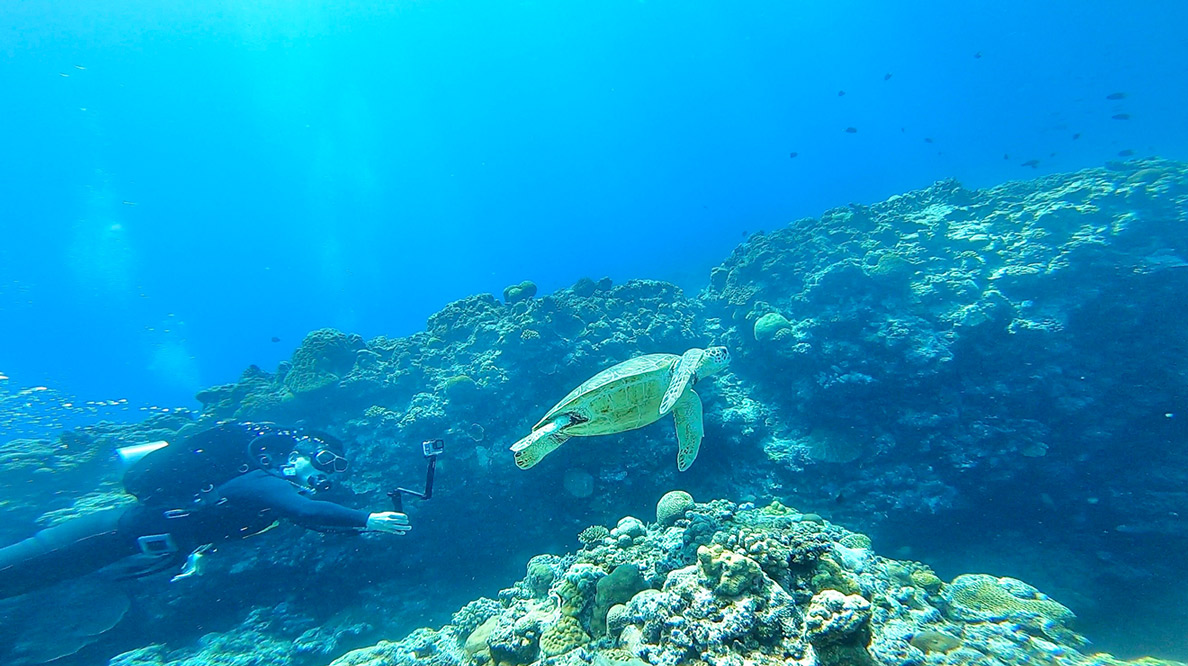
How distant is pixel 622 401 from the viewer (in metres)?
5.44

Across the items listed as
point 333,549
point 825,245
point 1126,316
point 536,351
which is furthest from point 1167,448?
point 333,549

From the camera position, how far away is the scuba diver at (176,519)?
20.4ft

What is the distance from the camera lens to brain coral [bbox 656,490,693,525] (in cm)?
563

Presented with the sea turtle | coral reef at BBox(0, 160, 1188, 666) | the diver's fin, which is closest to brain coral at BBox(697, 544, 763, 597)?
the sea turtle

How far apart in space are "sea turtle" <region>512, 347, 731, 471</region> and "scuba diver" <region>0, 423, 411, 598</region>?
2323mm

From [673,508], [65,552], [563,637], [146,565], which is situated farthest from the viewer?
[146,565]

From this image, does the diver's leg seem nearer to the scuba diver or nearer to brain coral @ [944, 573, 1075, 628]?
the scuba diver

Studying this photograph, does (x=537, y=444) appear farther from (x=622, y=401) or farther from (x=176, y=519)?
(x=176, y=519)

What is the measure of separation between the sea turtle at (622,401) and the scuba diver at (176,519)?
2.32m

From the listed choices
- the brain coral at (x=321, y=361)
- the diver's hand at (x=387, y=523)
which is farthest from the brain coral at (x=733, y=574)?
the brain coral at (x=321, y=361)

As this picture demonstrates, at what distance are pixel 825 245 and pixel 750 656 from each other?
1488 cm

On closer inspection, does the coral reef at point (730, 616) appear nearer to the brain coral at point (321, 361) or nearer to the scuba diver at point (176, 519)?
the scuba diver at point (176, 519)

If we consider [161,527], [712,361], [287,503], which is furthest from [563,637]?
[161,527]

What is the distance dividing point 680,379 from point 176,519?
753 centimetres
